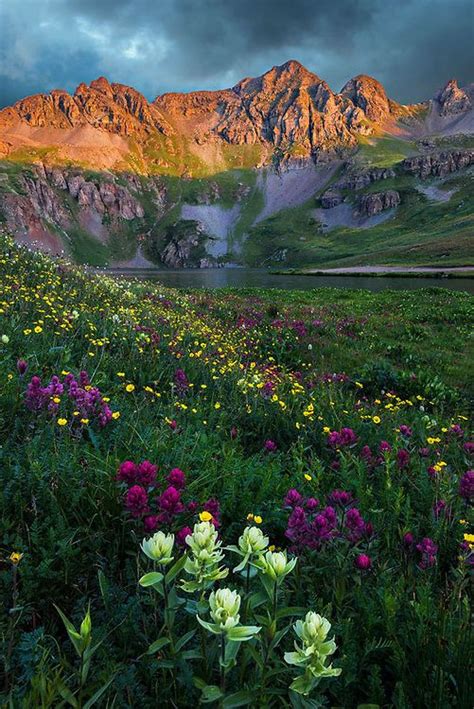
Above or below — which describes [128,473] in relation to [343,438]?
above

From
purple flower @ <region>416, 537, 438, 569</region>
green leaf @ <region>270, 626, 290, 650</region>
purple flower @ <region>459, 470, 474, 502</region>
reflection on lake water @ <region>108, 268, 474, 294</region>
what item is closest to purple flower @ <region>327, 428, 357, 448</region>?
purple flower @ <region>459, 470, 474, 502</region>

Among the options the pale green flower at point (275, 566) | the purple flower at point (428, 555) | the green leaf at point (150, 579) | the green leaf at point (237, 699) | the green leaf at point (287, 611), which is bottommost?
the purple flower at point (428, 555)

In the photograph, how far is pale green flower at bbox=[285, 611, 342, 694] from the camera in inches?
47.9

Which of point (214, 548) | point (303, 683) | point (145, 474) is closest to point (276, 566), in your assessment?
point (214, 548)

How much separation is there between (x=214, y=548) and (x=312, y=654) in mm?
440

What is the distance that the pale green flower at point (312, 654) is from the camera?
3.99 ft

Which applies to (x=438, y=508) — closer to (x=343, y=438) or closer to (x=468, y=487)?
(x=468, y=487)

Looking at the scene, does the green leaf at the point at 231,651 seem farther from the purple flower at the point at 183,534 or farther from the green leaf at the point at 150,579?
the purple flower at the point at 183,534

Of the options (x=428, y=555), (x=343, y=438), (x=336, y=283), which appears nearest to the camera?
(x=428, y=555)

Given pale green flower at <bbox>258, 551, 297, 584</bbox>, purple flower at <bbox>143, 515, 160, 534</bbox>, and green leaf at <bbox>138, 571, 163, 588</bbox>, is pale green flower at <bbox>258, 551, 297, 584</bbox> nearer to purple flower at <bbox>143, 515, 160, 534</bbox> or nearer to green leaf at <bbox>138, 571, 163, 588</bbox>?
green leaf at <bbox>138, 571, 163, 588</bbox>

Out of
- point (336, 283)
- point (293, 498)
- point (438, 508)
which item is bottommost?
point (336, 283)

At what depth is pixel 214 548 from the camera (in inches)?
57.9

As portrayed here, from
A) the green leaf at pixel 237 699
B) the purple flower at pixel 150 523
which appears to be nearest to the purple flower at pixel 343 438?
the purple flower at pixel 150 523

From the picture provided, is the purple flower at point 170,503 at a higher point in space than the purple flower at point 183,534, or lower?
higher
